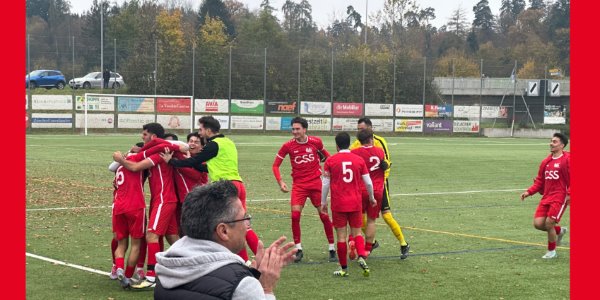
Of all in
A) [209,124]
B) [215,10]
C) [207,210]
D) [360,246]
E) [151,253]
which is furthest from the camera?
[215,10]

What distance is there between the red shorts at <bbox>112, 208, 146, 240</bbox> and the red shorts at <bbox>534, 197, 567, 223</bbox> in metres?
5.99

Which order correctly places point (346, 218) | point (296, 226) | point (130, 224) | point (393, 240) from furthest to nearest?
1. point (393, 240)
2. point (296, 226)
3. point (346, 218)
4. point (130, 224)

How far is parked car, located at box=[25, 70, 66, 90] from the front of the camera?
55.3 metres

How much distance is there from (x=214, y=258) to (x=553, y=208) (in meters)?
9.52

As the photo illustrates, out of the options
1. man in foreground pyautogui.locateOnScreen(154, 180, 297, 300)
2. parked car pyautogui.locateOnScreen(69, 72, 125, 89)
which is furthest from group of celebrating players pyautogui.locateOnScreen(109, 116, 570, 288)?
parked car pyautogui.locateOnScreen(69, 72, 125, 89)

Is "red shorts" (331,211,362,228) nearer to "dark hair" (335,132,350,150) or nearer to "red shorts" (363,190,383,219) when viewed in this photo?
"dark hair" (335,132,350,150)

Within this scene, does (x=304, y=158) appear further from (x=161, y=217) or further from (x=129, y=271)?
(x=129, y=271)

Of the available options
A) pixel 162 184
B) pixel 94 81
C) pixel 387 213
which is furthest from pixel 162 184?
pixel 94 81

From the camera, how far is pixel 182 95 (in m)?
55.3

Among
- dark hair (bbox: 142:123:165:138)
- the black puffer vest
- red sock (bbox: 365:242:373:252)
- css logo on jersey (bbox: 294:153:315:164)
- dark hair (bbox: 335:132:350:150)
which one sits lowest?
red sock (bbox: 365:242:373:252)

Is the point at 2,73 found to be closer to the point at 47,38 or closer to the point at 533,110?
the point at 47,38

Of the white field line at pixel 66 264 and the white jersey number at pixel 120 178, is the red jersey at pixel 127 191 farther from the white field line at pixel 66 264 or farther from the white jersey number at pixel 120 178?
the white field line at pixel 66 264

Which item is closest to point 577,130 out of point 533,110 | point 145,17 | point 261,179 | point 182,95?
point 261,179

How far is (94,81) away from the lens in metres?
58.8
